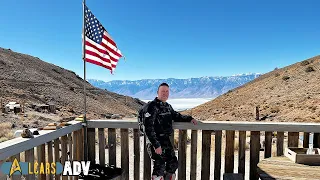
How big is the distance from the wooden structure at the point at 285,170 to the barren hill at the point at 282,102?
1898cm

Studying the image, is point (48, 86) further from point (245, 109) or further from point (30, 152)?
point (30, 152)

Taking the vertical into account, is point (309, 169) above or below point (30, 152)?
below

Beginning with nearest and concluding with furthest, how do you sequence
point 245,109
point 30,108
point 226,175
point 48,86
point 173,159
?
point 226,175
point 173,159
point 30,108
point 245,109
point 48,86

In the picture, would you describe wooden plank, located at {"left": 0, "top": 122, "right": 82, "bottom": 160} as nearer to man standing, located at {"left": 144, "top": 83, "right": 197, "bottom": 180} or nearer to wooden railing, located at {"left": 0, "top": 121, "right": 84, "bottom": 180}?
wooden railing, located at {"left": 0, "top": 121, "right": 84, "bottom": 180}

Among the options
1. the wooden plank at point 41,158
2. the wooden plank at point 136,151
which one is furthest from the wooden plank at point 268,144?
the wooden plank at point 41,158

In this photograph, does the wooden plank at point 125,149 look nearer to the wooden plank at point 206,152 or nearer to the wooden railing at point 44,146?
the wooden railing at point 44,146

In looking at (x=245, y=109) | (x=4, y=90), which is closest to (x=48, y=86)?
A: (x=4, y=90)

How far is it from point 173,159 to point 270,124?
1350mm

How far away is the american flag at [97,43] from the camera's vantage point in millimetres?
4287

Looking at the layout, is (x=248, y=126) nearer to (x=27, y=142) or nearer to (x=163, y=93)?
(x=163, y=93)

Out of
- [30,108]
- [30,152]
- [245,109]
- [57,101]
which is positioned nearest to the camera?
[30,152]

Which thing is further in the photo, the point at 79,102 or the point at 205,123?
the point at 79,102

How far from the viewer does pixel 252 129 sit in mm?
3834

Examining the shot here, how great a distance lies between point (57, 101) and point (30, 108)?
14.3 meters
